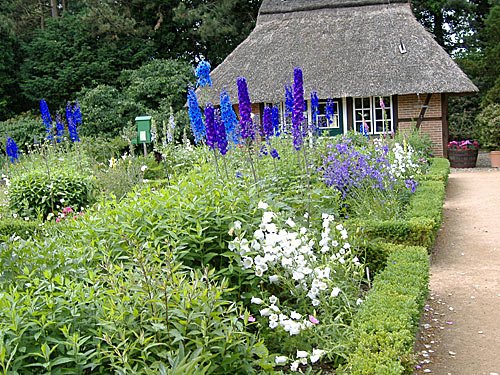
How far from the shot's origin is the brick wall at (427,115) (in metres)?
16.8

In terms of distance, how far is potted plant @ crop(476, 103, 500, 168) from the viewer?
55.5 feet

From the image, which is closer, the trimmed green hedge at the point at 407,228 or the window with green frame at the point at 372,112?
the trimmed green hedge at the point at 407,228

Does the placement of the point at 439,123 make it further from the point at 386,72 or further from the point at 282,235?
the point at 282,235

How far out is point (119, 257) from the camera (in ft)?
11.9

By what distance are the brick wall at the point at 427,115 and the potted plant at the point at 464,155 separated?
0.77m

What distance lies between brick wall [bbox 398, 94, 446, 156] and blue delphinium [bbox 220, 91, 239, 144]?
11.0 metres

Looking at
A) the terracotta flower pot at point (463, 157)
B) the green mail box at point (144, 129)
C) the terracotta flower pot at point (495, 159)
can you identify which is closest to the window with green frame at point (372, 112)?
the terracotta flower pot at point (463, 157)

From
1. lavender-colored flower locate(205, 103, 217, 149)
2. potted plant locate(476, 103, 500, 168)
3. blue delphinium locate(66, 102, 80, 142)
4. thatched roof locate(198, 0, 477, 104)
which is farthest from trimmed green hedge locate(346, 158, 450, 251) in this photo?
potted plant locate(476, 103, 500, 168)

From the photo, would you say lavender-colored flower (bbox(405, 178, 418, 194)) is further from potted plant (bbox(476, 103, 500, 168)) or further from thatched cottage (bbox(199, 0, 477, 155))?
potted plant (bbox(476, 103, 500, 168))

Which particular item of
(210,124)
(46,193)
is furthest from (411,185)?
(46,193)

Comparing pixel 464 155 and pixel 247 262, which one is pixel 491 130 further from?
pixel 247 262

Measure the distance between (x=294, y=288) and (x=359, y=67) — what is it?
13.8m

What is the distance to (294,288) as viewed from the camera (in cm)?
388

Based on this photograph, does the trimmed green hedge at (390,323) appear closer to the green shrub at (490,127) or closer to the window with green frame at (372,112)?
the window with green frame at (372,112)
